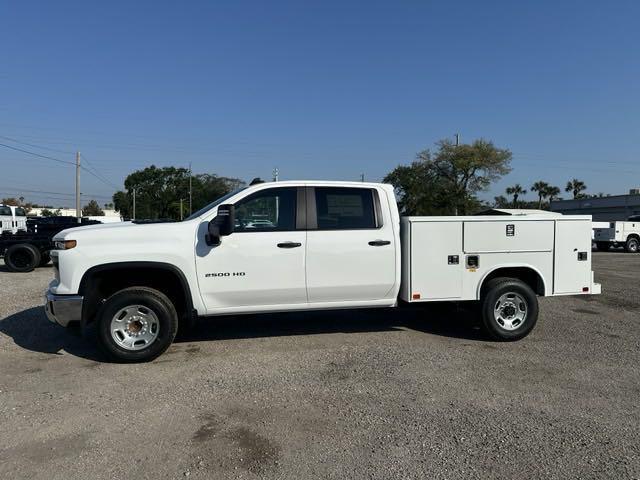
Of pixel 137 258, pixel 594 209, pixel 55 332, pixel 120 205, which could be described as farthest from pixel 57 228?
pixel 120 205

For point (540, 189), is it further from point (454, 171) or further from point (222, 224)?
point (222, 224)

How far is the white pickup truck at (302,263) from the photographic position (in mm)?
5230

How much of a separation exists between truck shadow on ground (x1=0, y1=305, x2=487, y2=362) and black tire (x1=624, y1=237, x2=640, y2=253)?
23.8 m

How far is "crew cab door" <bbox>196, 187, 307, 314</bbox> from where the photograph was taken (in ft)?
17.7

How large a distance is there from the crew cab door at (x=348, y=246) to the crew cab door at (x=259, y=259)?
16 centimetres

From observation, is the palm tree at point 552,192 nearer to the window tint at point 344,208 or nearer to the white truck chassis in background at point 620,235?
the white truck chassis in background at point 620,235

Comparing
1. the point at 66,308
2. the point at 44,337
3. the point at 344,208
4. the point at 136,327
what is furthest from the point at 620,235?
the point at 66,308

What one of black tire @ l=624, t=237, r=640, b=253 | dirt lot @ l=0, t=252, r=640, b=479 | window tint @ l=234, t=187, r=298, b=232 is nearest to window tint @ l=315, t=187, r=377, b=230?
window tint @ l=234, t=187, r=298, b=232

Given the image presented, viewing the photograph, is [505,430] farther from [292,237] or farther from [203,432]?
[292,237]

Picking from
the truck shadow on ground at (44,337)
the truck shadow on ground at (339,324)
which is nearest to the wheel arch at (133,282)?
the truck shadow on ground at (44,337)

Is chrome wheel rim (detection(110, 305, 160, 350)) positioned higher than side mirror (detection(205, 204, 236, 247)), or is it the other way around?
side mirror (detection(205, 204, 236, 247))

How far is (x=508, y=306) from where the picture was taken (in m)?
6.18

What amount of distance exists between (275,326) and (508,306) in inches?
126

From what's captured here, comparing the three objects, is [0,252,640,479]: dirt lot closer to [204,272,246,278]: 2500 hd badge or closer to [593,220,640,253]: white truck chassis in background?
→ [204,272,246,278]: 2500 hd badge
